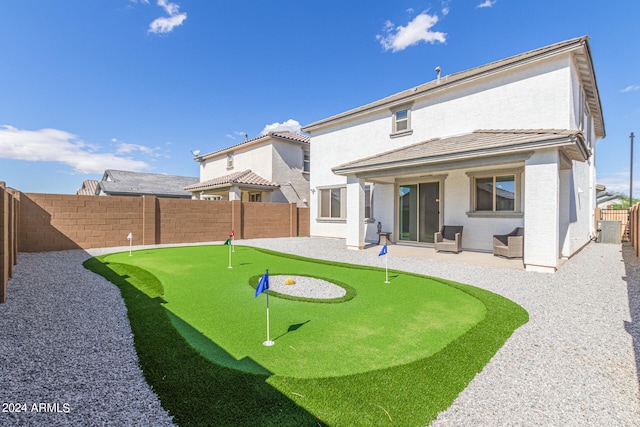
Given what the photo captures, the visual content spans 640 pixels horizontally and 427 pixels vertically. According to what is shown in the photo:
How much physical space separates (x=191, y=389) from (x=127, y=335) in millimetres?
1908

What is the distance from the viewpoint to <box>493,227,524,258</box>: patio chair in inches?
369

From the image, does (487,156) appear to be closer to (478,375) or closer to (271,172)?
(478,375)

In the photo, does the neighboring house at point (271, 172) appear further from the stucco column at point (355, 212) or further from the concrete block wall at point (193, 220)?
the stucco column at point (355, 212)

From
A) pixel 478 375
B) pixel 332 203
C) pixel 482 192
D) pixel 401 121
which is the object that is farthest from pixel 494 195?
pixel 478 375

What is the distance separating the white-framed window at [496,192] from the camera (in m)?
10.3

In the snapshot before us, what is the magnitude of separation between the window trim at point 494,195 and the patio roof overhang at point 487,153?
1.37m

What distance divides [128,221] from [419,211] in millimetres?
13303

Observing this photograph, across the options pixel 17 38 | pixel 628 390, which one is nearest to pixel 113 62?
pixel 17 38

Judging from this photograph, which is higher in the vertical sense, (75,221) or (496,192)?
(496,192)

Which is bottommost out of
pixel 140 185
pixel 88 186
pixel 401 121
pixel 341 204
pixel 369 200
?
pixel 341 204

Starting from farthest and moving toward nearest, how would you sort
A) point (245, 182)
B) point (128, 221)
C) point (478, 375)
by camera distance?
point (245, 182), point (128, 221), point (478, 375)

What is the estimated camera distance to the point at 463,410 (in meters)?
2.35

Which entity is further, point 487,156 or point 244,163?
point 244,163

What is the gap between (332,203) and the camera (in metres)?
16.9
